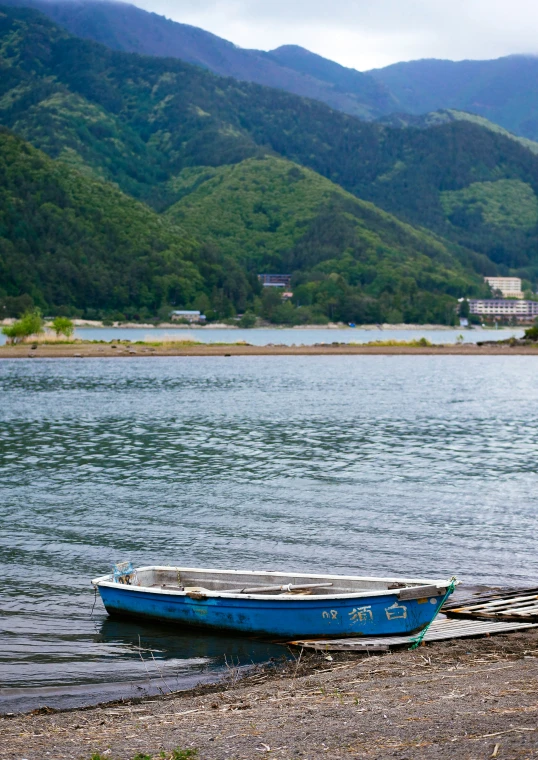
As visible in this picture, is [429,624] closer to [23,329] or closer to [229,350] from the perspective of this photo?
[23,329]

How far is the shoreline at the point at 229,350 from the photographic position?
95.7 meters

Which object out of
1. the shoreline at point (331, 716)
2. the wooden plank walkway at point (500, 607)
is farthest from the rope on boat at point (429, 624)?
the wooden plank walkway at point (500, 607)

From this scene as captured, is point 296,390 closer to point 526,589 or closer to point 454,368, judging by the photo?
point 454,368

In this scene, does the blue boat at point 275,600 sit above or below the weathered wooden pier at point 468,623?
above

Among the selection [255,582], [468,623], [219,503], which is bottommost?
[219,503]

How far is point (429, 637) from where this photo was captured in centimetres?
1265

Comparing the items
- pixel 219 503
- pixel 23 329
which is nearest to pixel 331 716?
pixel 219 503

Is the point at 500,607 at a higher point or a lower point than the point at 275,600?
lower

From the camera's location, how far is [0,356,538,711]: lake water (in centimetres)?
1336

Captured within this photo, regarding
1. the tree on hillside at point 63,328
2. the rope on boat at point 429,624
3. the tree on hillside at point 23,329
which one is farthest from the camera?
the tree on hillside at point 63,328

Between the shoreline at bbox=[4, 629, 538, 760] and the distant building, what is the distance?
178 metres

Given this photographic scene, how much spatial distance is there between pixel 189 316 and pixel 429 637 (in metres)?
178

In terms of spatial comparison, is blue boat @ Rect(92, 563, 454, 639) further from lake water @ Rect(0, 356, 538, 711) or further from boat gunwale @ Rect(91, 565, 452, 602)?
lake water @ Rect(0, 356, 538, 711)

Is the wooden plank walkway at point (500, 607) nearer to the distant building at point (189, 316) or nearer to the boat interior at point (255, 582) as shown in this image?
the boat interior at point (255, 582)
